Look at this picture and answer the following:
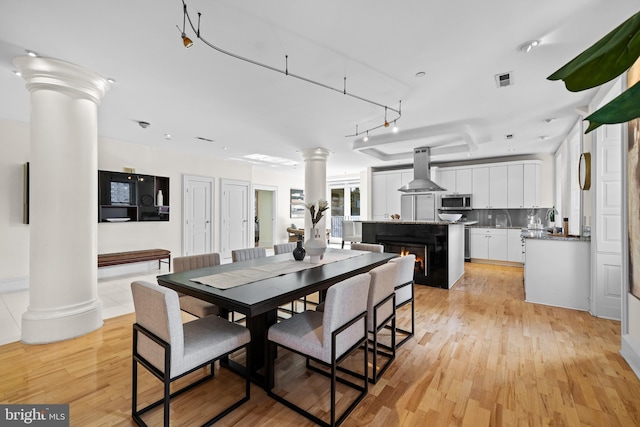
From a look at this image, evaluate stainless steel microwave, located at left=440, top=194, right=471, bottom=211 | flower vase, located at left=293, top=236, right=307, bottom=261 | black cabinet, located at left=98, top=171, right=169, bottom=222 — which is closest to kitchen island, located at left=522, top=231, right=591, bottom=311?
flower vase, located at left=293, top=236, right=307, bottom=261

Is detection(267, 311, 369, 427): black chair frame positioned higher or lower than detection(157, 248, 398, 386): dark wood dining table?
lower

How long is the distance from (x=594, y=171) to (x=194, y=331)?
433 cm

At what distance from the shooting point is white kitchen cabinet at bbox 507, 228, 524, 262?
623cm

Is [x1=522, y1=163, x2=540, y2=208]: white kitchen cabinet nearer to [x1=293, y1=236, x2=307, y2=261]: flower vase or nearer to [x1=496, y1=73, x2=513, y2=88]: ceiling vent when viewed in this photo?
[x1=496, y1=73, x2=513, y2=88]: ceiling vent

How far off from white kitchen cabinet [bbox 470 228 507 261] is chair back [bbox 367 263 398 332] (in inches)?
207

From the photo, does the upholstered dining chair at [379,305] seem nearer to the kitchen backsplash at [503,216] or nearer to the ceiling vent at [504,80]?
the ceiling vent at [504,80]

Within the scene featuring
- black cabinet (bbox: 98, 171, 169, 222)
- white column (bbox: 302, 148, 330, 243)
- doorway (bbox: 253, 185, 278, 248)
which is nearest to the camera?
black cabinet (bbox: 98, 171, 169, 222)

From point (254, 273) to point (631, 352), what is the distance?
304 centimetres

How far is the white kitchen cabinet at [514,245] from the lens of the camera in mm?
6227

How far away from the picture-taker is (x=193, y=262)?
2701 mm

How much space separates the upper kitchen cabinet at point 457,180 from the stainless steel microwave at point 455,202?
0.46 ft

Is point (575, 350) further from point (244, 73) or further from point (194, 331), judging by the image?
point (244, 73)

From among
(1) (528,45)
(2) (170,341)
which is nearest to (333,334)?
(2) (170,341)

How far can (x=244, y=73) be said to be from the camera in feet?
9.33
